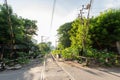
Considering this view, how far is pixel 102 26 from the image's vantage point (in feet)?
86.5

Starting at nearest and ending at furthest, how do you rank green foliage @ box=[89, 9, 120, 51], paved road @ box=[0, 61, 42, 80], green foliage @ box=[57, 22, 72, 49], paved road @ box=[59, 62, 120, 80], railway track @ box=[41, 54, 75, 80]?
paved road @ box=[59, 62, 120, 80] → railway track @ box=[41, 54, 75, 80] → paved road @ box=[0, 61, 42, 80] → green foliage @ box=[89, 9, 120, 51] → green foliage @ box=[57, 22, 72, 49]

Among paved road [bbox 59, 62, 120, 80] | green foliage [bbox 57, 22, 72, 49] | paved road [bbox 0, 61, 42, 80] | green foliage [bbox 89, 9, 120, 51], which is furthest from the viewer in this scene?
green foliage [bbox 57, 22, 72, 49]

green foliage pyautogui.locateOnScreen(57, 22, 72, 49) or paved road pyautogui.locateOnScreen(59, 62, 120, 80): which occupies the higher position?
green foliage pyautogui.locateOnScreen(57, 22, 72, 49)

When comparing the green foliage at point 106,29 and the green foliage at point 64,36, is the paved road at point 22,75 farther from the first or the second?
the green foliage at point 64,36

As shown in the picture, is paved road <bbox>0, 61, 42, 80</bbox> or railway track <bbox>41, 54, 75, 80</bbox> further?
paved road <bbox>0, 61, 42, 80</bbox>

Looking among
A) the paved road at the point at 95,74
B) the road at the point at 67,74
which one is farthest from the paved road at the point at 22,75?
the paved road at the point at 95,74

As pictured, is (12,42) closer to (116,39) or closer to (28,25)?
(116,39)

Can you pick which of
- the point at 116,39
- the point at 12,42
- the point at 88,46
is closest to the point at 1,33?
the point at 12,42

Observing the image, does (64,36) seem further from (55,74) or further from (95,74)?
(95,74)

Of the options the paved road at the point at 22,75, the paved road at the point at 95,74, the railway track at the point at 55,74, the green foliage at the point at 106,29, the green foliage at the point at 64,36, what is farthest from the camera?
the green foliage at the point at 64,36

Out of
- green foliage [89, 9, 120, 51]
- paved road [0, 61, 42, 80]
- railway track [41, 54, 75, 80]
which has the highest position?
green foliage [89, 9, 120, 51]

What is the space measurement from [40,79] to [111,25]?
17294mm

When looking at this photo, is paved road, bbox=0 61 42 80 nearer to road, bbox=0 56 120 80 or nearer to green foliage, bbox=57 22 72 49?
road, bbox=0 56 120 80

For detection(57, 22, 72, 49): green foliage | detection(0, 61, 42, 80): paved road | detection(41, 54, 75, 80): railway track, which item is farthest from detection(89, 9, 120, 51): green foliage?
detection(57, 22, 72, 49): green foliage
